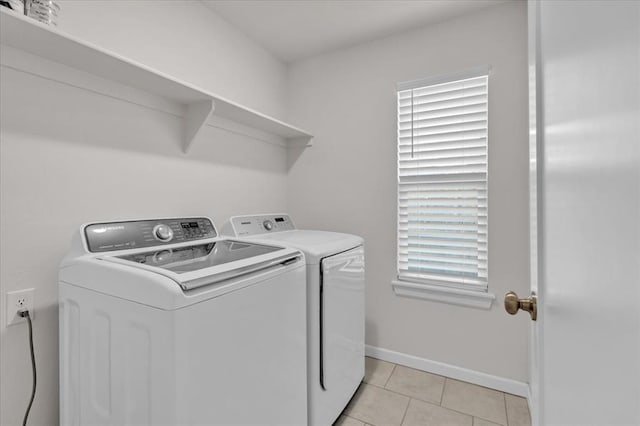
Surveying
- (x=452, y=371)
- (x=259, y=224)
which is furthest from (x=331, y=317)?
(x=452, y=371)

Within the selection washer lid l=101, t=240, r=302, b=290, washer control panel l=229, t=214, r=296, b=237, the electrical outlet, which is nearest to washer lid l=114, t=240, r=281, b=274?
washer lid l=101, t=240, r=302, b=290

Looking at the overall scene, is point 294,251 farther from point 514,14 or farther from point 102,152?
point 514,14

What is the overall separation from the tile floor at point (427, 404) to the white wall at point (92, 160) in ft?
5.15

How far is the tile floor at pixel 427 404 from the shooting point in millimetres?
1697

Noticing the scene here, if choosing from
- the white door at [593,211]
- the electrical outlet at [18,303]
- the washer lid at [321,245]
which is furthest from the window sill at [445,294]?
the electrical outlet at [18,303]

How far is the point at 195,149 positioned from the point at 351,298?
4.56 feet

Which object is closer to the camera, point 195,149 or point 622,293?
point 622,293

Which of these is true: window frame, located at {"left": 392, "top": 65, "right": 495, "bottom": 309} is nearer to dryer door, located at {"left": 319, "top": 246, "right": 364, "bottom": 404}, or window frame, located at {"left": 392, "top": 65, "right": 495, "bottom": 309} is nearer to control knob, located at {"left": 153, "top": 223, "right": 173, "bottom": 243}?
dryer door, located at {"left": 319, "top": 246, "right": 364, "bottom": 404}

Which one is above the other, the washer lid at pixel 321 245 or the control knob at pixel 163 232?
the control knob at pixel 163 232

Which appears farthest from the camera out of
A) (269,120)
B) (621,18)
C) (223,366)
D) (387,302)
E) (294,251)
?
(387,302)

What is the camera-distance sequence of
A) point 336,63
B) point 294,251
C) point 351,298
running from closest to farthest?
point 294,251, point 351,298, point 336,63

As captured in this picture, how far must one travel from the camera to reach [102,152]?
140cm

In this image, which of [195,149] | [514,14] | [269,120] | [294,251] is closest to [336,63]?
[269,120]

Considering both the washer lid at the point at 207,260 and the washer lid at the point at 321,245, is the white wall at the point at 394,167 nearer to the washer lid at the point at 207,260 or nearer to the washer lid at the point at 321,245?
the washer lid at the point at 321,245
